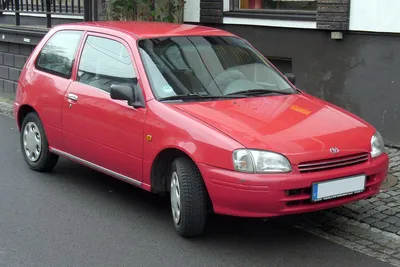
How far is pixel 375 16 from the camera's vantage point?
7.76 metres

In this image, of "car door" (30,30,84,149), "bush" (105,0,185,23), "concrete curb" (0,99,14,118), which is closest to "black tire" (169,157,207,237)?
"car door" (30,30,84,149)

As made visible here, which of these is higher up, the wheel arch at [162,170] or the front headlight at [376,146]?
the front headlight at [376,146]

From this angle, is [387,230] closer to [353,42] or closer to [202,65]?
[202,65]

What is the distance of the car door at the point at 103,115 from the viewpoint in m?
5.32

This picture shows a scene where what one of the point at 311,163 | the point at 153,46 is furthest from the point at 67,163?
the point at 311,163

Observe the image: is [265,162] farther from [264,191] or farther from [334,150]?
[334,150]

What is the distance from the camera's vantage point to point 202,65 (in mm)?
5582

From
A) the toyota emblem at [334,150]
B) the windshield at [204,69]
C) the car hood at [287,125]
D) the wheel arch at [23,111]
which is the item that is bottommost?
the wheel arch at [23,111]

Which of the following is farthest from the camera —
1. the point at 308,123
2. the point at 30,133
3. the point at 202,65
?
the point at 30,133

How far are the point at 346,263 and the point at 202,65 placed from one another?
2198 millimetres

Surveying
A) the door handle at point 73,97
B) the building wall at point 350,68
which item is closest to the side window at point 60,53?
the door handle at point 73,97

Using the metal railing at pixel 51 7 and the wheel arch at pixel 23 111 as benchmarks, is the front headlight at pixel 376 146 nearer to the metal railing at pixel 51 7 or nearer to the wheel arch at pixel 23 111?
the wheel arch at pixel 23 111

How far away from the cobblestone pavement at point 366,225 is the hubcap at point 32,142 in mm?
3030

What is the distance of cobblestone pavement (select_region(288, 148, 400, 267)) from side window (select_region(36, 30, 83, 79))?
281cm
